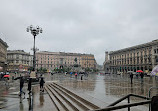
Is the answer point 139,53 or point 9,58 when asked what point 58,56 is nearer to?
point 9,58

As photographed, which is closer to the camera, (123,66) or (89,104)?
(89,104)

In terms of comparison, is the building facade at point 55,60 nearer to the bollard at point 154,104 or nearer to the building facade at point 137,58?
the building facade at point 137,58

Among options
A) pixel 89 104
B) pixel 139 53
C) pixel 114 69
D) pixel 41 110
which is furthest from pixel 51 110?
pixel 114 69

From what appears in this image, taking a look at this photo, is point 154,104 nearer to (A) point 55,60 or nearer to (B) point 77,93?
(B) point 77,93

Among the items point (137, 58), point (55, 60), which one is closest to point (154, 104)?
point (137, 58)

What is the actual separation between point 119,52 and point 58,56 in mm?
63120

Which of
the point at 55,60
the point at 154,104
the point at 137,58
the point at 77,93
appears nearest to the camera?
the point at 154,104

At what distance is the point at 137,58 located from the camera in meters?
75.2

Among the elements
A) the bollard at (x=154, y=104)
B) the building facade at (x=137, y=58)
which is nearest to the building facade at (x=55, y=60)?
the building facade at (x=137, y=58)

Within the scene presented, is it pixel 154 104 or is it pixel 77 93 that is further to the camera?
pixel 77 93

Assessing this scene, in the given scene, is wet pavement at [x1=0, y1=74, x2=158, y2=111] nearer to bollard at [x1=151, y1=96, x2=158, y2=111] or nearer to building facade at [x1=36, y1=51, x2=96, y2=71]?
bollard at [x1=151, y1=96, x2=158, y2=111]

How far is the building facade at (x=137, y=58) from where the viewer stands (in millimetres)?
62669

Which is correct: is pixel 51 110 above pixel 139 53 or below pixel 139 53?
below

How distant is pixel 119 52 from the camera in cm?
9200
